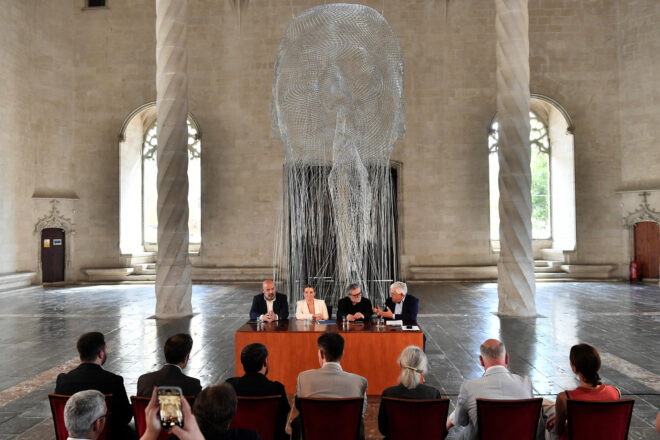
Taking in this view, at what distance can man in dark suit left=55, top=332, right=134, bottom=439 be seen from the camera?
9.85 feet

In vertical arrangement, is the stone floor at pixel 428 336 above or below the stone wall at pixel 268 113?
below

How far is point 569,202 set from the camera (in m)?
16.5

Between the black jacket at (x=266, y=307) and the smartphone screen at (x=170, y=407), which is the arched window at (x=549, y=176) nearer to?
the black jacket at (x=266, y=307)

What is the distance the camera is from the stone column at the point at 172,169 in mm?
9883

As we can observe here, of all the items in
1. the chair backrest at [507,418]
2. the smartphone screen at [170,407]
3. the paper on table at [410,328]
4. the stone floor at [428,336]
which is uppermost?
the smartphone screen at [170,407]

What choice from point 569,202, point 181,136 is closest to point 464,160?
point 569,202

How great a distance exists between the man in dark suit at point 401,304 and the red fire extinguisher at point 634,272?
41.6 ft

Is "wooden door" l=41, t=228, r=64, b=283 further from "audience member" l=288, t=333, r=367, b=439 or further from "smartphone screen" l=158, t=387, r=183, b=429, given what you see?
"smartphone screen" l=158, t=387, r=183, b=429

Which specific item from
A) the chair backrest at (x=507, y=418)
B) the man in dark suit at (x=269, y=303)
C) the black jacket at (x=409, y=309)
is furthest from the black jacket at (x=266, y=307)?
the chair backrest at (x=507, y=418)

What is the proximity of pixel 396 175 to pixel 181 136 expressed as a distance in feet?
27.1

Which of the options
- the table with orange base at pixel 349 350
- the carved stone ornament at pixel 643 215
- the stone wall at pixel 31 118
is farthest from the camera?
the carved stone ornament at pixel 643 215

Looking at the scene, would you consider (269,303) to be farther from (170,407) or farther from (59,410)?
(170,407)

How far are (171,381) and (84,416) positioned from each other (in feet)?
3.06

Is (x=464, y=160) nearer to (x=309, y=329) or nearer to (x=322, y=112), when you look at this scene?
(x=322, y=112)
